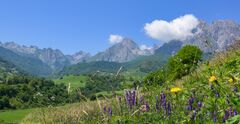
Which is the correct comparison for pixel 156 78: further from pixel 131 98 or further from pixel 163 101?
pixel 163 101

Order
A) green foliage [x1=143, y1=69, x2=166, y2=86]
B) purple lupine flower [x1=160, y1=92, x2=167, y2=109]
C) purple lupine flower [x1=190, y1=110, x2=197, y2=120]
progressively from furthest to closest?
1. green foliage [x1=143, y1=69, x2=166, y2=86]
2. purple lupine flower [x1=160, y1=92, x2=167, y2=109]
3. purple lupine flower [x1=190, y1=110, x2=197, y2=120]

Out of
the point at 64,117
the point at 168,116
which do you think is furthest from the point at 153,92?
the point at 168,116

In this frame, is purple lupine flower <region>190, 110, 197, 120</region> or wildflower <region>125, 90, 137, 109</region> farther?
wildflower <region>125, 90, 137, 109</region>

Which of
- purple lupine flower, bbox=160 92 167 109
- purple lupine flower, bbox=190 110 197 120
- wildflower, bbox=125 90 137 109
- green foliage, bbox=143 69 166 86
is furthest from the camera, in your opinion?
green foliage, bbox=143 69 166 86

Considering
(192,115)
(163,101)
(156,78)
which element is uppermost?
(156,78)

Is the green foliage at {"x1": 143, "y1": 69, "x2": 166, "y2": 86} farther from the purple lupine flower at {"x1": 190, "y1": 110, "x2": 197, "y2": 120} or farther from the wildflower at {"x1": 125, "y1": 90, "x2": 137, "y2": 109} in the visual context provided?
the purple lupine flower at {"x1": 190, "y1": 110, "x2": 197, "y2": 120}

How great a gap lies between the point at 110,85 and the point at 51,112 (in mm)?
3142

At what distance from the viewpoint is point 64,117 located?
30.0 feet

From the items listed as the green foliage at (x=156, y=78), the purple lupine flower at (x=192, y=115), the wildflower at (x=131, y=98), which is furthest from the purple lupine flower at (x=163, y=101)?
the green foliage at (x=156, y=78)

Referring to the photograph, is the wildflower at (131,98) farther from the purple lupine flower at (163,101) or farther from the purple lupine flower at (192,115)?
the purple lupine flower at (192,115)

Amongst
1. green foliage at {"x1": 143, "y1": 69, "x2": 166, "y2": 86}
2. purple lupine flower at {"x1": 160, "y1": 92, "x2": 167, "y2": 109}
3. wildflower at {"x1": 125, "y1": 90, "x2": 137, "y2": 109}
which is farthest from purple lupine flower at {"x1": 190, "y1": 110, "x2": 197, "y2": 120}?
green foliage at {"x1": 143, "y1": 69, "x2": 166, "y2": 86}

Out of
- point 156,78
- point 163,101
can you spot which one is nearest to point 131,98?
point 163,101

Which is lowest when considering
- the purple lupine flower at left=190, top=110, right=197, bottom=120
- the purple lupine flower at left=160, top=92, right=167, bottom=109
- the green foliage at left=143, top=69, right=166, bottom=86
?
the purple lupine flower at left=190, top=110, right=197, bottom=120

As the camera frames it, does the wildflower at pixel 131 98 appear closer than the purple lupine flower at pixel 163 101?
No
